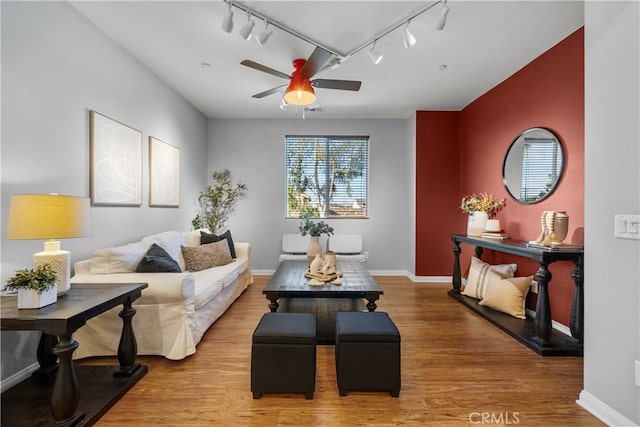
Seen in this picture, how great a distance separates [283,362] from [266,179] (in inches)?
160

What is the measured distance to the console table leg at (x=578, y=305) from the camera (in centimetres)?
252

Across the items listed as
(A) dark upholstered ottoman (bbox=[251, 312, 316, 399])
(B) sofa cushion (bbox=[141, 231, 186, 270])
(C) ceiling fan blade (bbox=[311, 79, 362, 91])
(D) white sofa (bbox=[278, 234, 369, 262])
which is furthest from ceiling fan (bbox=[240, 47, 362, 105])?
(D) white sofa (bbox=[278, 234, 369, 262])

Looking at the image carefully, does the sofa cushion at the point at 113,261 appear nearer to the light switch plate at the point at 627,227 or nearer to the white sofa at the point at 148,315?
the white sofa at the point at 148,315

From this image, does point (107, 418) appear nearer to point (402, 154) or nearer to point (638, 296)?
point (638, 296)

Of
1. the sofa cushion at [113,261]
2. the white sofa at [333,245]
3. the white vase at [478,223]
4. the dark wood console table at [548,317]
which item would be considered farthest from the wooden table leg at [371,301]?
the white sofa at [333,245]

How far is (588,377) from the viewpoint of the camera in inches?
72.8

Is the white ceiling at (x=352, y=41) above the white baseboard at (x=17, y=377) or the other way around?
above

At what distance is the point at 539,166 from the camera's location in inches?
127

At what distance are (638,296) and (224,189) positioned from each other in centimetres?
529

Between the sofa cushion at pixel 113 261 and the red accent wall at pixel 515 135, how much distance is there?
4.11 m

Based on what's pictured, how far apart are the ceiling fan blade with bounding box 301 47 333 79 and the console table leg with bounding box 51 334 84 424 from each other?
2.62 metres

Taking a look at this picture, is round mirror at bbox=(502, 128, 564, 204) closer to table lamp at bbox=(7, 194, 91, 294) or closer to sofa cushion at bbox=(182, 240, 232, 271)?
sofa cushion at bbox=(182, 240, 232, 271)

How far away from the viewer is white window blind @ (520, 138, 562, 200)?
3.02 m

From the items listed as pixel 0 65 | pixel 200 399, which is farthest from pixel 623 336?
pixel 0 65
